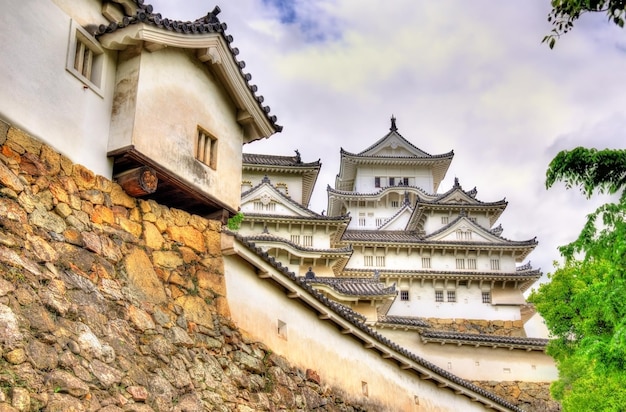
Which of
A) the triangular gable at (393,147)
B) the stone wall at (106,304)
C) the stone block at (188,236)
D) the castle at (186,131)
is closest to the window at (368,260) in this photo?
the triangular gable at (393,147)

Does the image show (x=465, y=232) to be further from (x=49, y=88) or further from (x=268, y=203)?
(x=49, y=88)

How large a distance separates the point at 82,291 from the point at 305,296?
5.30 m

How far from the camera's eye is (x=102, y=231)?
332 inches

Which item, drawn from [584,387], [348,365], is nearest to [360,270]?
[584,387]

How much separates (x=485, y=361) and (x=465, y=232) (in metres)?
11.8

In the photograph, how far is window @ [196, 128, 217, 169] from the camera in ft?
34.3

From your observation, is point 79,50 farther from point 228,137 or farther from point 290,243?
point 290,243

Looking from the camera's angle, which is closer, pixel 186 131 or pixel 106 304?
pixel 106 304

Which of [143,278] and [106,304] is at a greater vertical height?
[143,278]

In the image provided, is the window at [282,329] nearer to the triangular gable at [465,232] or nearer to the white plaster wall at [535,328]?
the triangular gable at [465,232]

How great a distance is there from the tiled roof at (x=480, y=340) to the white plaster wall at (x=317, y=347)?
42.9ft

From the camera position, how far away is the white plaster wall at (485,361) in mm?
30000

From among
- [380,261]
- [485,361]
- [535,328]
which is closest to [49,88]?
[485,361]

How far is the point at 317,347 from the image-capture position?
12.6 m
